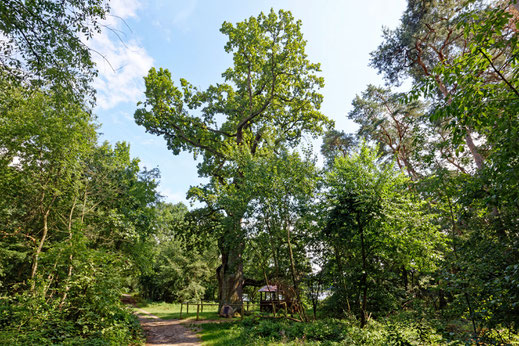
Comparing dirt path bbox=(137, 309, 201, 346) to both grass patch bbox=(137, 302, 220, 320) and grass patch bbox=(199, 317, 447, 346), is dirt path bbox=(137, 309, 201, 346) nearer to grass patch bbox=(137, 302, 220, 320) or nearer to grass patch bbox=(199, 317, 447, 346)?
grass patch bbox=(199, 317, 447, 346)

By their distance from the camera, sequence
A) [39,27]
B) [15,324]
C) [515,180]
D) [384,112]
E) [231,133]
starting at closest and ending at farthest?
[515,180] → [39,27] → [15,324] → [231,133] → [384,112]

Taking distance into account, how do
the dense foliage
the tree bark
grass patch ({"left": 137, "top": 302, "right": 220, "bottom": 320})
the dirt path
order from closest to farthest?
the dense foliage
the dirt path
the tree bark
grass patch ({"left": 137, "top": 302, "right": 220, "bottom": 320})

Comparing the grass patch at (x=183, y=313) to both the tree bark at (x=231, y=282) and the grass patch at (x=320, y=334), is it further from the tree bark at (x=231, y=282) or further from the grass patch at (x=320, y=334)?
the grass patch at (x=320, y=334)

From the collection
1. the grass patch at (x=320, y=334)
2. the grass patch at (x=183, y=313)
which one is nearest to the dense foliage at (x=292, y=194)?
the grass patch at (x=320, y=334)

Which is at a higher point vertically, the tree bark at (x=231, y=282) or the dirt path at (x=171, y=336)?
the tree bark at (x=231, y=282)

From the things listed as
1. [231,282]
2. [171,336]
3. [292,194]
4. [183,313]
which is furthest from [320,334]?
[183,313]

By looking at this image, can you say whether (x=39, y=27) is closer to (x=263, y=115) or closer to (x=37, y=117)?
Result: (x=37, y=117)

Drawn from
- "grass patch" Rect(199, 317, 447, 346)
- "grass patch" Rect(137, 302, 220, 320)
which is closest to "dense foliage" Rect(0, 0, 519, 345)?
"grass patch" Rect(199, 317, 447, 346)

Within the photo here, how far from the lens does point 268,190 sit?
1034cm

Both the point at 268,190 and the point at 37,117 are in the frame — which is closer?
the point at 37,117

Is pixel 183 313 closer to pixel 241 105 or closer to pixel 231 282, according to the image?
pixel 231 282

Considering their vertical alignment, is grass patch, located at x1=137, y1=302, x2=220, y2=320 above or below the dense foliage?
below

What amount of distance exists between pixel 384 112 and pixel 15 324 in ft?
76.3

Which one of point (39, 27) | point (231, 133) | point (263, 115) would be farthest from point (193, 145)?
point (39, 27)
